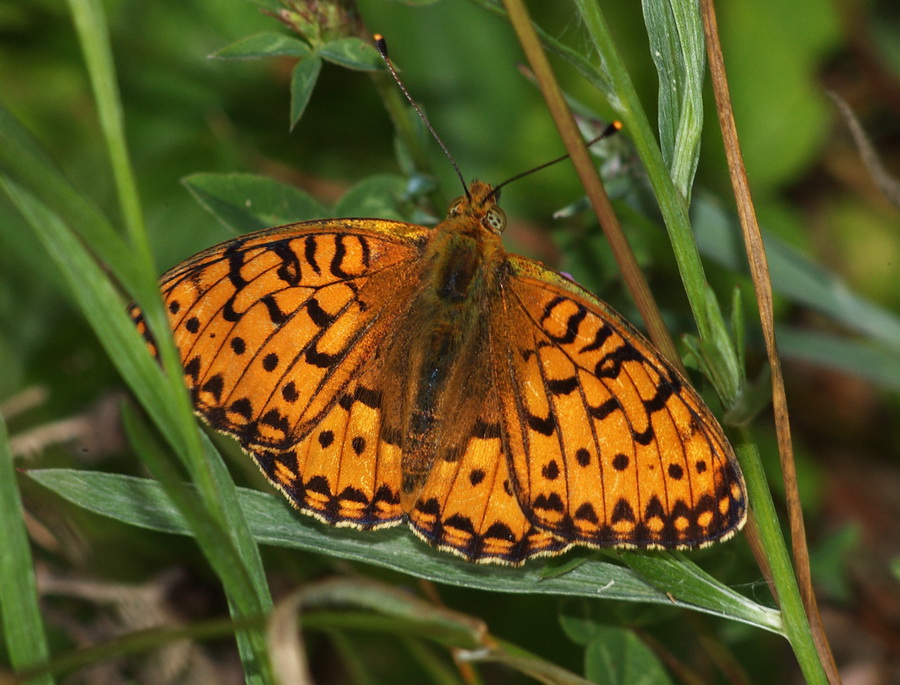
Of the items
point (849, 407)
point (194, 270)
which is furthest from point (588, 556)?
point (849, 407)

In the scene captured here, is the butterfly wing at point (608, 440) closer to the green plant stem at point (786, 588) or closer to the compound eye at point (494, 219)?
the green plant stem at point (786, 588)

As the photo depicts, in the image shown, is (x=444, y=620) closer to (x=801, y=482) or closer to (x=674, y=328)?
(x=674, y=328)

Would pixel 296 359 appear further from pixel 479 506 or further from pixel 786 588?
pixel 786 588

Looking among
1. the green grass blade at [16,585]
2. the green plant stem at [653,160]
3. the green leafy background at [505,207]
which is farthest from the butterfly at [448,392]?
the green grass blade at [16,585]

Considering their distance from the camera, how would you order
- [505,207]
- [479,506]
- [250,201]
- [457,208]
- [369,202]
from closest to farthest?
[479,506] → [457,208] → [250,201] → [369,202] → [505,207]

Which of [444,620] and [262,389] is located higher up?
[262,389]

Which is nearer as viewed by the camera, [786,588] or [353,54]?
[786,588]

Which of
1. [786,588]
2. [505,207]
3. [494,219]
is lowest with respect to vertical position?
[786,588]

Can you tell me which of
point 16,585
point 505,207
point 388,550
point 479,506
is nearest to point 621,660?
point 479,506
